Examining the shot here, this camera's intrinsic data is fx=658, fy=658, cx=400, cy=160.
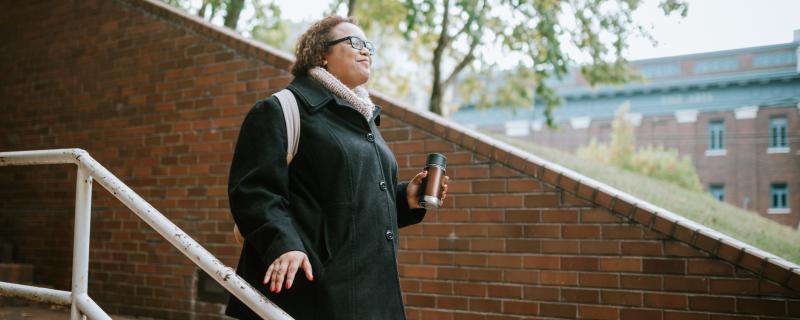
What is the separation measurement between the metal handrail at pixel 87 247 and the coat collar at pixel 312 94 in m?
0.56

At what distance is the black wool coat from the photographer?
1.93m

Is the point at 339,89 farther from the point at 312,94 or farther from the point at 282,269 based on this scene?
the point at 282,269

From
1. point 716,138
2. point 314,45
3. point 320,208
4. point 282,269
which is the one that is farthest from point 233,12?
point 716,138

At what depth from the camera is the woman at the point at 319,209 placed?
190 cm

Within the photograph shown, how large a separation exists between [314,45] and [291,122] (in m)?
0.39

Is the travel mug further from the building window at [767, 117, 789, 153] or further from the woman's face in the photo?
the building window at [767, 117, 789, 153]

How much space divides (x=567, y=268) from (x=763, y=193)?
37.6 m

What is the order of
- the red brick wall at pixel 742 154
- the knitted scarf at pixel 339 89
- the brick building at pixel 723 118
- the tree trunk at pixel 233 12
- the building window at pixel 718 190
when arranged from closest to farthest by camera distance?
1. the knitted scarf at pixel 339 89
2. the tree trunk at pixel 233 12
3. the red brick wall at pixel 742 154
4. the brick building at pixel 723 118
5. the building window at pixel 718 190

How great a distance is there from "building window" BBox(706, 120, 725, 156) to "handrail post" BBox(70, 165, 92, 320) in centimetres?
4077

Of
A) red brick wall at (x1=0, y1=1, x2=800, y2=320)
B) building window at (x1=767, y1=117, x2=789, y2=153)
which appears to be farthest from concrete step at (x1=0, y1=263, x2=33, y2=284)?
building window at (x1=767, y1=117, x2=789, y2=153)

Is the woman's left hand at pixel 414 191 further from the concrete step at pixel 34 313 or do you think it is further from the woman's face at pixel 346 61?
the concrete step at pixel 34 313

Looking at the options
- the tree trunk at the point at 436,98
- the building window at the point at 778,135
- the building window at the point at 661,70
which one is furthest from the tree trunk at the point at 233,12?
the building window at the point at 661,70

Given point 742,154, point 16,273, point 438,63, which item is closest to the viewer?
point 16,273

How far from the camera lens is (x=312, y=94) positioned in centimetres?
216
